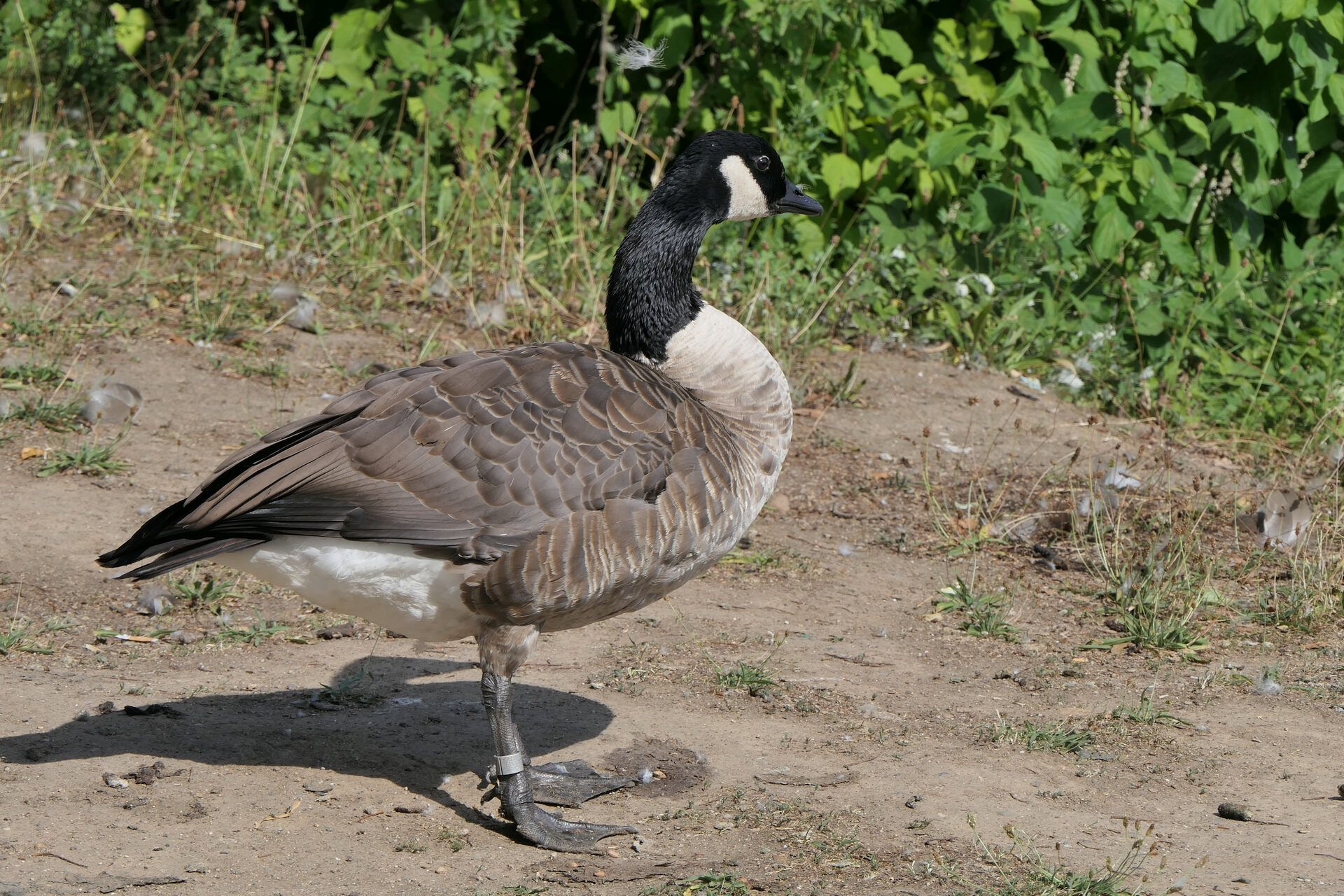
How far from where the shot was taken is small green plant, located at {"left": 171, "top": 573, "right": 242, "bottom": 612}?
521cm

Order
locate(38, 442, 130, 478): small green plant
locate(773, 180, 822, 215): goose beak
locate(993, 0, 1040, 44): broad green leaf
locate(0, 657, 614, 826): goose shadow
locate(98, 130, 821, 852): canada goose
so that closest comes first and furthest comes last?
locate(98, 130, 821, 852): canada goose, locate(0, 657, 614, 826): goose shadow, locate(773, 180, 822, 215): goose beak, locate(38, 442, 130, 478): small green plant, locate(993, 0, 1040, 44): broad green leaf

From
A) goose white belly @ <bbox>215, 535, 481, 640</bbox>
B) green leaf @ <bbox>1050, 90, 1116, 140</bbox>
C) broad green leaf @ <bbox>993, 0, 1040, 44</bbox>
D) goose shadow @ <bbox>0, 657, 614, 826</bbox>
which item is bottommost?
goose shadow @ <bbox>0, 657, 614, 826</bbox>

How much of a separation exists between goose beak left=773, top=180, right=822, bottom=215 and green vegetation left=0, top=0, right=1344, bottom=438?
2.17m

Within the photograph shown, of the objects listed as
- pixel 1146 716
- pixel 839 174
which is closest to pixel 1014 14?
pixel 839 174

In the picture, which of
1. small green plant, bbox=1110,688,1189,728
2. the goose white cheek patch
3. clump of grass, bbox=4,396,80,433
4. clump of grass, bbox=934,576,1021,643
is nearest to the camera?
small green plant, bbox=1110,688,1189,728

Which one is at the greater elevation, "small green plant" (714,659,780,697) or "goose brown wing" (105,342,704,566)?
"goose brown wing" (105,342,704,566)

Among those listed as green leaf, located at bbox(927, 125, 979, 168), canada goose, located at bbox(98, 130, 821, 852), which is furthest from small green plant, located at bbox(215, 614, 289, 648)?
green leaf, located at bbox(927, 125, 979, 168)

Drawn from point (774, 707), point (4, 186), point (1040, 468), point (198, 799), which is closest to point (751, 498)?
point (774, 707)

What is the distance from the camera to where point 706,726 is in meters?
4.57

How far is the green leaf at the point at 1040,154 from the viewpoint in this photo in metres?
7.73

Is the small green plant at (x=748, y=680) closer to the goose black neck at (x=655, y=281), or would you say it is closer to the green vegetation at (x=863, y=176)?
the goose black neck at (x=655, y=281)

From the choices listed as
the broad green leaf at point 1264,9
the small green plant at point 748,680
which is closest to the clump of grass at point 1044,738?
the small green plant at point 748,680

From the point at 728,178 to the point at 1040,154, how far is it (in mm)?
3455

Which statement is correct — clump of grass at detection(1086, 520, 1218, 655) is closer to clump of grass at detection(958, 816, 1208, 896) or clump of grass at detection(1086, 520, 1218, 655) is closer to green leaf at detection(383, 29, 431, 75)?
clump of grass at detection(958, 816, 1208, 896)
